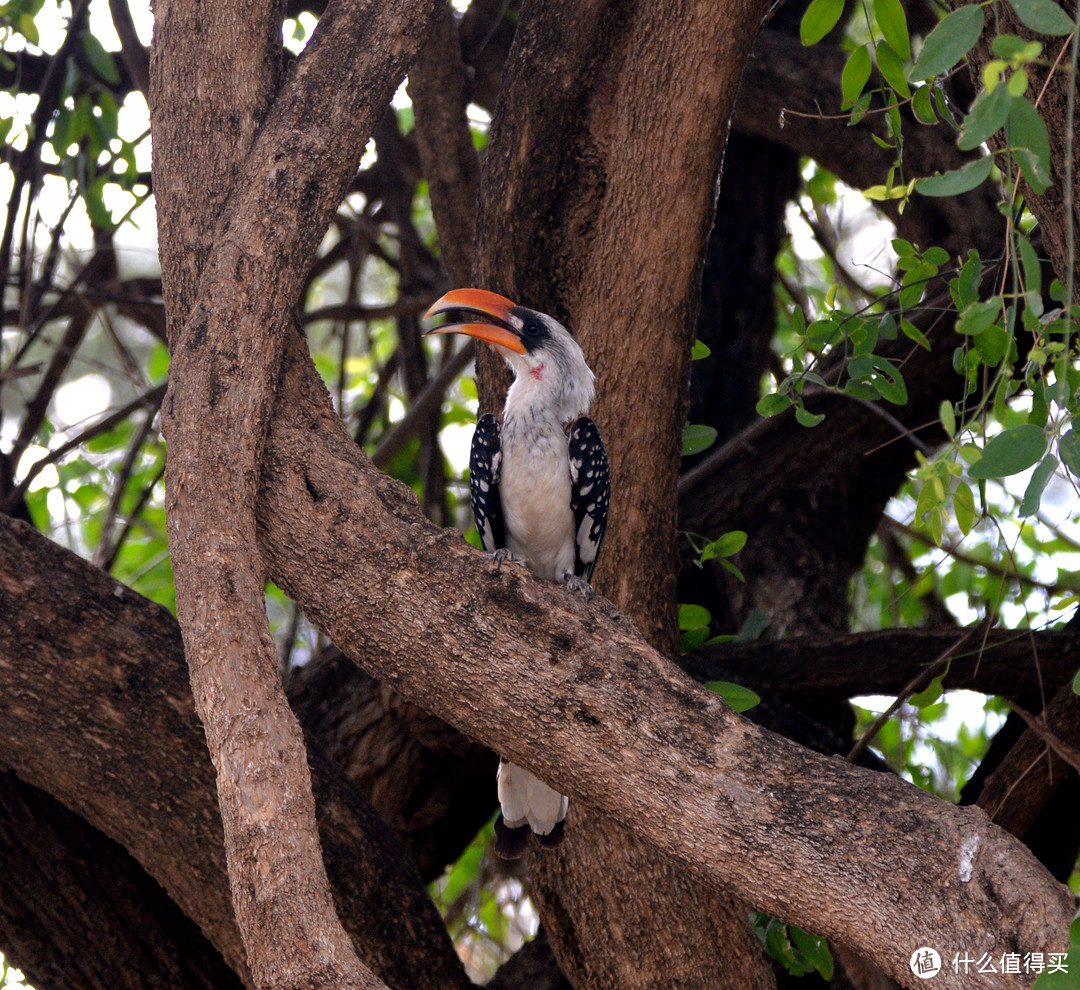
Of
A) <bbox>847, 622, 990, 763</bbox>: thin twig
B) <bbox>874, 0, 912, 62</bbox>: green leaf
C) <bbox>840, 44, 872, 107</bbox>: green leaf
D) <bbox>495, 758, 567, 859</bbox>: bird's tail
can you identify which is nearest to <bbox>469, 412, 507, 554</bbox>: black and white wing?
<bbox>495, 758, 567, 859</bbox>: bird's tail

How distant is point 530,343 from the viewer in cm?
281

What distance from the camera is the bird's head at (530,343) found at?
269 centimetres

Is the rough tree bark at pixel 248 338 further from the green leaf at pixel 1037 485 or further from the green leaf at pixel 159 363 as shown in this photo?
the green leaf at pixel 159 363

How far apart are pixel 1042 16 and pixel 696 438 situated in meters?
1.59

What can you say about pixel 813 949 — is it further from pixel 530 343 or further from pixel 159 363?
pixel 159 363

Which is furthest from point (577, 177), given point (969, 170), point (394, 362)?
point (394, 362)

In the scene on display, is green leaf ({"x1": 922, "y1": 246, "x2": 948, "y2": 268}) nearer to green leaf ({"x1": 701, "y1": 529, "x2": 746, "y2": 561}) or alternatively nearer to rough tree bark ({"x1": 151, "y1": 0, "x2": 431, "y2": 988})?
green leaf ({"x1": 701, "y1": 529, "x2": 746, "y2": 561})

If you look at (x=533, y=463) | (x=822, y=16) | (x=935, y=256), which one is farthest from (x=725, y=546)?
(x=822, y=16)

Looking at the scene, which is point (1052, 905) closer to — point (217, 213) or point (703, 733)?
point (703, 733)

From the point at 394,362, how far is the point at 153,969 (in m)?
2.50

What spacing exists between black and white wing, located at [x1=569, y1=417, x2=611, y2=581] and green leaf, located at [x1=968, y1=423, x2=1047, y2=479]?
49.5 inches

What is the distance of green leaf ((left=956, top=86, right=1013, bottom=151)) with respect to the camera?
1300 millimetres

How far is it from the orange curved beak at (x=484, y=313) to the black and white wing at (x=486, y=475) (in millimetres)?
222

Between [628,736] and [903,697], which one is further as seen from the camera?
[903,697]
